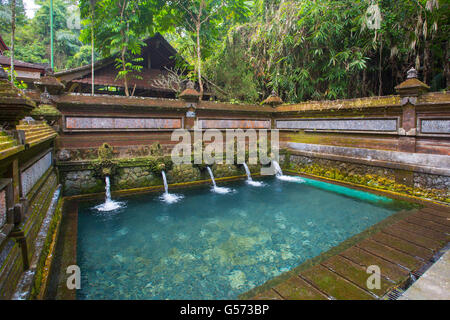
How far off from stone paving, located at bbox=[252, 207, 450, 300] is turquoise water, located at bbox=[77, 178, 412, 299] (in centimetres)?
54

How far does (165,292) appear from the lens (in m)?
3.15

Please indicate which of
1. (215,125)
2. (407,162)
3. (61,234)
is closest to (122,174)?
(61,234)

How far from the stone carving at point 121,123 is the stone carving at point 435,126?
24.1 ft

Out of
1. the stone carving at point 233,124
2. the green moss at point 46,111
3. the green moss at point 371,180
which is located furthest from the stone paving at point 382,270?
the stone carving at point 233,124

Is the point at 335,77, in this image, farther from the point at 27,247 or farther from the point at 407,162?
the point at 27,247

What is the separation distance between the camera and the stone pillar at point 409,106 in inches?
259

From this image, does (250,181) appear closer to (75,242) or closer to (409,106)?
(409,106)

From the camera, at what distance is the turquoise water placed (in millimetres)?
3332

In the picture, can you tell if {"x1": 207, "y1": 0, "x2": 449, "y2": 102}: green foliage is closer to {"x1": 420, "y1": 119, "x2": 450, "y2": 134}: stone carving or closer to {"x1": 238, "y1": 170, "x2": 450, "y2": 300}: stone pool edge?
{"x1": 420, "y1": 119, "x2": 450, "y2": 134}: stone carving

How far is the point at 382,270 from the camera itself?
325cm

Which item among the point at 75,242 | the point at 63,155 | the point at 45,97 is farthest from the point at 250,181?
the point at 45,97

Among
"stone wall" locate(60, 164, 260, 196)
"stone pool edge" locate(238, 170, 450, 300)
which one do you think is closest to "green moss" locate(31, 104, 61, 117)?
"stone wall" locate(60, 164, 260, 196)

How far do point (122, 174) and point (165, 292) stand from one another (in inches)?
195

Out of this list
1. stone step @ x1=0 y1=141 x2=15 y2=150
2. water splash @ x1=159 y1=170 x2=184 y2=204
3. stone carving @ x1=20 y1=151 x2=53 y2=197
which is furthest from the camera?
water splash @ x1=159 y1=170 x2=184 y2=204
